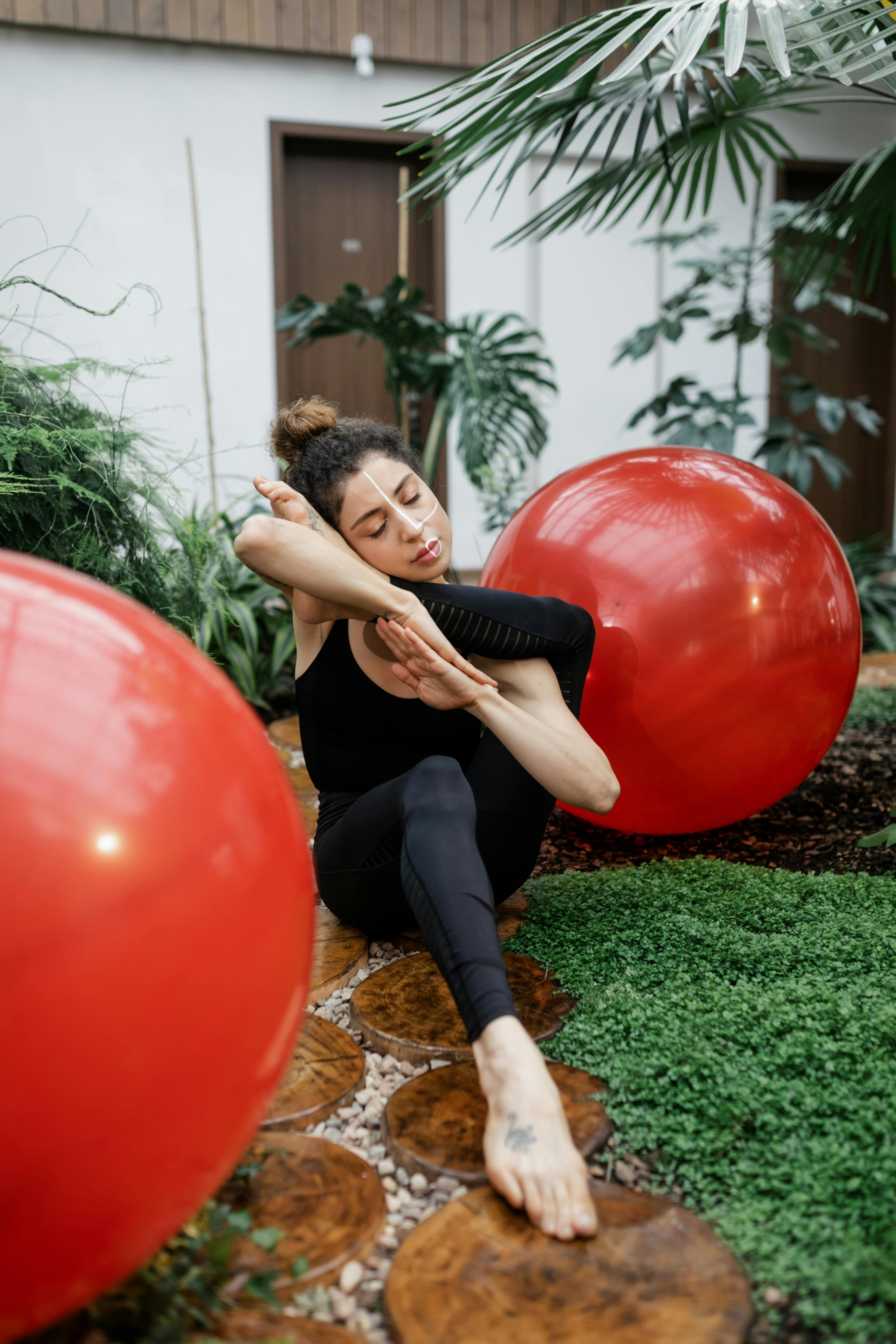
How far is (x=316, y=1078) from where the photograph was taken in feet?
4.08

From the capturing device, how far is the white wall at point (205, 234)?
468 cm

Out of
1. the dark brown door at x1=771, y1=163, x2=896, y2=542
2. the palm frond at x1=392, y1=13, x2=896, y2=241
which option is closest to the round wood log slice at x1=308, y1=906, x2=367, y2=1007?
the palm frond at x1=392, y1=13, x2=896, y2=241

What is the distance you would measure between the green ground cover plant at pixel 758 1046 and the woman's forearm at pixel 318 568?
601 mm

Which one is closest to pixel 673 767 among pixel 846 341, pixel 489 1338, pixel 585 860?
pixel 585 860

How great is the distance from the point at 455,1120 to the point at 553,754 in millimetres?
511

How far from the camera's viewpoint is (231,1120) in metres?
0.77

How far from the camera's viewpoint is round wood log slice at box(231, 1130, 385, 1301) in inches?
36.1

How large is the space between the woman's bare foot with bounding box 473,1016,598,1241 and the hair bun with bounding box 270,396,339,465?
96 cm

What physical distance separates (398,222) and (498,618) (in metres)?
4.63

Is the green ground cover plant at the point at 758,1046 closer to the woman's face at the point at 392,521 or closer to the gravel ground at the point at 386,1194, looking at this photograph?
the gravel ground at the point at 386,1194

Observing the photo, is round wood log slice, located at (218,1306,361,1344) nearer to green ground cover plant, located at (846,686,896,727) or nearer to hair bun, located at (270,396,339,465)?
hair bun, located at (270,396,339,465)

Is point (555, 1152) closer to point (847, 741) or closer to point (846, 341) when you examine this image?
point (847, 741)

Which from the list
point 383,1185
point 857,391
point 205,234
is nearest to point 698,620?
point 383,1185

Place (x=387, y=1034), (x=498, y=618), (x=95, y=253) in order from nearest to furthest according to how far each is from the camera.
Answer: (x=387, y=1034) → (x=498, y=618) → (x=95, y=253)
